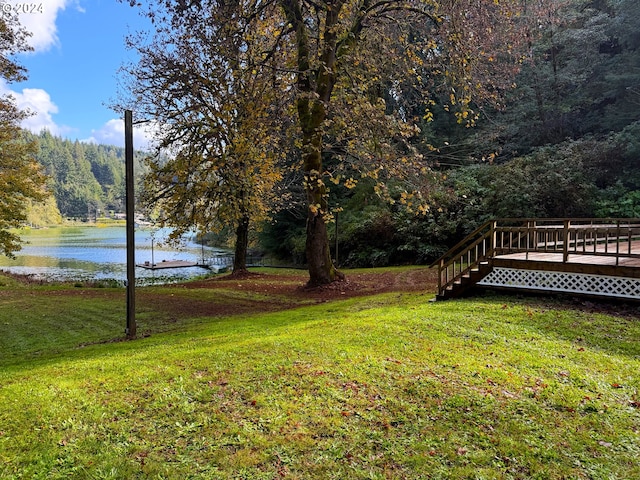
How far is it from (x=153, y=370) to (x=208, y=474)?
248 centimetres

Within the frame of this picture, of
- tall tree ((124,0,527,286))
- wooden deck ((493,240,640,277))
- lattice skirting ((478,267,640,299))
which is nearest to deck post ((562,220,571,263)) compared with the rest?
wooden deck ((493,240,640,277))

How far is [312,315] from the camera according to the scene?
9.64m

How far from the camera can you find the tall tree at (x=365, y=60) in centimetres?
948

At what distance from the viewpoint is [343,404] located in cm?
410

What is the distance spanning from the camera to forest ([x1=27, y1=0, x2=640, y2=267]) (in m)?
18.4

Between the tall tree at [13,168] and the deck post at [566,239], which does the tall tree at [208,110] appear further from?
the deck post at [566,239]

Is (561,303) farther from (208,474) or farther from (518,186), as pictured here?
(518,186)

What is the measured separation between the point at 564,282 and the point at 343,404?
6.90m

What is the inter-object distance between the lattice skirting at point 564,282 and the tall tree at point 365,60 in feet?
7.97

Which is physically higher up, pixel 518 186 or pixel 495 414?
pixel 518 186

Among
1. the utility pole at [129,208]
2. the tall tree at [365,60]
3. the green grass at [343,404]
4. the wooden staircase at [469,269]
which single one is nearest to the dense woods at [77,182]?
the tall tree at [365,60]

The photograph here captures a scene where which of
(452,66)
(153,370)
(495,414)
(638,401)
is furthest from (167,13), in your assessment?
(638,401)

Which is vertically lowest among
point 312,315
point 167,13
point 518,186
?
point 312,315

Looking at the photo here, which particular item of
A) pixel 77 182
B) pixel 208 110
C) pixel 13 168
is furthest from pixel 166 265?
pixel 77 182
